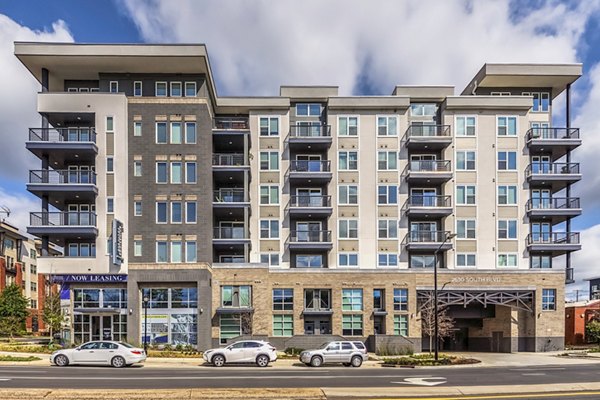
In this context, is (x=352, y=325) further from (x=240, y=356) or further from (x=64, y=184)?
(x=64, y=184)

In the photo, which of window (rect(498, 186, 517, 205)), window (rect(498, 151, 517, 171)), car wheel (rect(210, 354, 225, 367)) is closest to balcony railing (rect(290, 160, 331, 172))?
window (rect(498, 151, 517, 171))

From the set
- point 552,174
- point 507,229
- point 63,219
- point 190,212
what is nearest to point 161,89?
point 190,212

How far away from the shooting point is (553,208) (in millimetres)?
46031

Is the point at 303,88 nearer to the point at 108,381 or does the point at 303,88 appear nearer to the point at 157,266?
the point at 157,266

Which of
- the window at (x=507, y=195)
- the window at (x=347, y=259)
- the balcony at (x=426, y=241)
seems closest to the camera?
the balcony at (x=426, y=241)

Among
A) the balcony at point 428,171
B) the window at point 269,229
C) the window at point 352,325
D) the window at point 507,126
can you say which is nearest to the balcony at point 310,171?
the window at point 269,229

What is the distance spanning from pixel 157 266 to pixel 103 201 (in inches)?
272

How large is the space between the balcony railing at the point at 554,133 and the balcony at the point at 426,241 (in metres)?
12.8

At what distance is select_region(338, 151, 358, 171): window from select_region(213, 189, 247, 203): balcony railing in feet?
32.4

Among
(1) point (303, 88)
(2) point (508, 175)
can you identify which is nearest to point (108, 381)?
(1) point (303, 88)

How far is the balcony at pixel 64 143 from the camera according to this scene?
38.3 metres

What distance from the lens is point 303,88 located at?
46.5 metres

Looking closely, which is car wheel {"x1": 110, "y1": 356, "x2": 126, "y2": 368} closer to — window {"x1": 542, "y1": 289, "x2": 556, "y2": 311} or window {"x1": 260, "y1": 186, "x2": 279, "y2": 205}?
window {"x1": 260, "y1": 186, "x2": 279, "y2": 205}

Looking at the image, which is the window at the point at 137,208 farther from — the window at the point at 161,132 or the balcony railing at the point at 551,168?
the balcony railing at the point at 551,168
